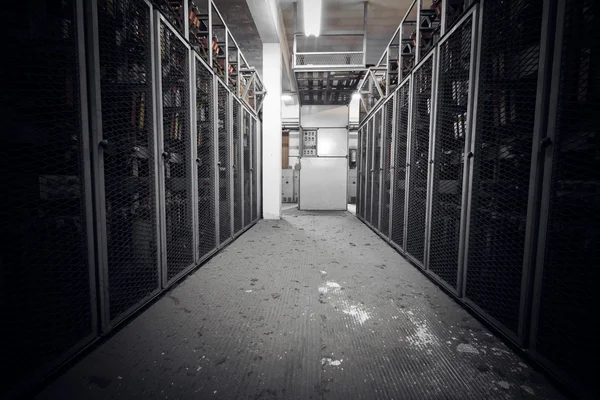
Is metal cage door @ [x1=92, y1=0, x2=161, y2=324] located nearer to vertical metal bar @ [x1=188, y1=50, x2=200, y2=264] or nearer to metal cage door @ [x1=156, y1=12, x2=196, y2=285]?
metal cage door @ [x1=156, y1=12, x2=196, y2=285]

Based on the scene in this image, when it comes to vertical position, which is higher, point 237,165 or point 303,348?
point 237,165

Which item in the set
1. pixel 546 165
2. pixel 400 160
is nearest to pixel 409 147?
pixel 400 160

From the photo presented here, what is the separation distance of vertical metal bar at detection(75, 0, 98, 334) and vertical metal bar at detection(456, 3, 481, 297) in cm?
213

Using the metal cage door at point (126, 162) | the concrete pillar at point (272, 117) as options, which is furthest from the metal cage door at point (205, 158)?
the concrete pillar at point (272, 117)

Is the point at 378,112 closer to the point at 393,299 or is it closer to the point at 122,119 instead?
the point at 393,299

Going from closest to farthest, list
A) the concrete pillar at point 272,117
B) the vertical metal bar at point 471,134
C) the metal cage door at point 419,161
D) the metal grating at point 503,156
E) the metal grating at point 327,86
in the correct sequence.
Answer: the metal grating at point 503,156, the vertical metal bar at point 471,134, the metal cage door at point 419,161, the concrete pillar at point 272,117, the metal grating at point 327,86

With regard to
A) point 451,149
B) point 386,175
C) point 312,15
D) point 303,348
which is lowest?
point 303,348

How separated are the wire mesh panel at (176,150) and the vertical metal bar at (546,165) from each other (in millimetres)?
2147

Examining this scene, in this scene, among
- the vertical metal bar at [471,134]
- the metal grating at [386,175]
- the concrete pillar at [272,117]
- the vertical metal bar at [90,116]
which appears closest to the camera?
the vertical metal bar at [90,116]

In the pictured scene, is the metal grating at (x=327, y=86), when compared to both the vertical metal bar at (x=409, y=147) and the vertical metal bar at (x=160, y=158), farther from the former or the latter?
the vertical metal bar at (x=160, y=158)

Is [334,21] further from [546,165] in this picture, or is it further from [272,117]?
[546,165]

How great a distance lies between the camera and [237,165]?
3.85 meters

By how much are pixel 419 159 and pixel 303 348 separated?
215cm

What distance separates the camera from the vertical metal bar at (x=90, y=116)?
4.05 feet
